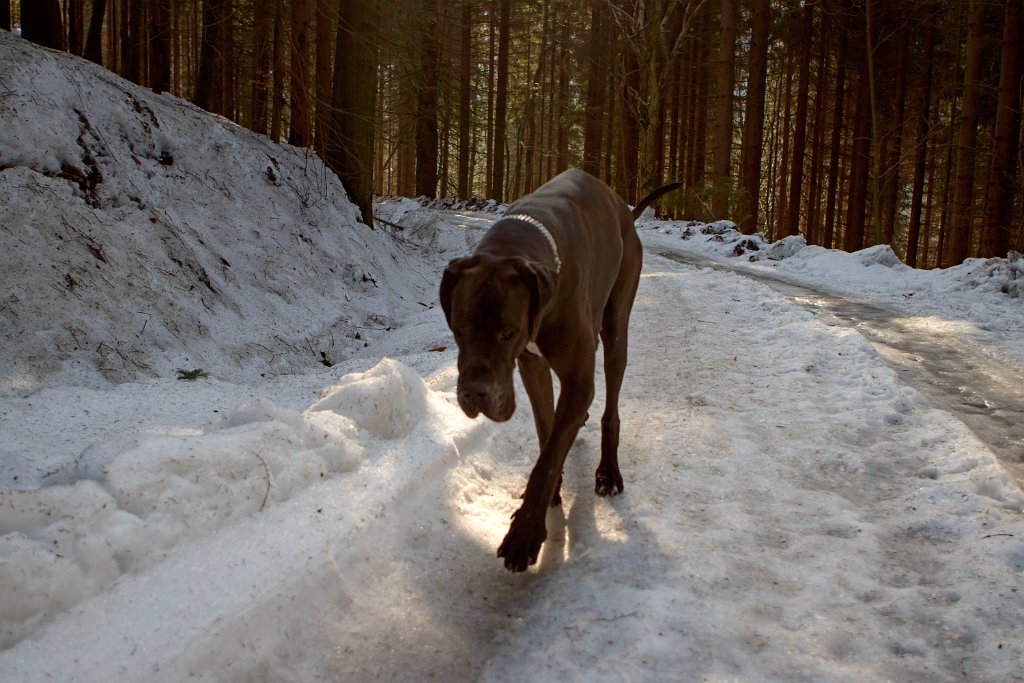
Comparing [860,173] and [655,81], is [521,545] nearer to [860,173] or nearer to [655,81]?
[655,81]

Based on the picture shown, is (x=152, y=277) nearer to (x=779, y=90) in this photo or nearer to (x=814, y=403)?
(x=814, y=403)

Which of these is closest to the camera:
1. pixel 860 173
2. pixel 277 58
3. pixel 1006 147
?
pixel 277 58

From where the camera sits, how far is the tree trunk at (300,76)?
Result: 30.6 ft

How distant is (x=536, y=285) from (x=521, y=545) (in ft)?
3.31

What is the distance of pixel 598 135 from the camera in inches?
1208

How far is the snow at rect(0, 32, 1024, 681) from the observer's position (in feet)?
7.47

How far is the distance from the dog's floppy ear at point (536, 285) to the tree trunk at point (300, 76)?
22.8 feet

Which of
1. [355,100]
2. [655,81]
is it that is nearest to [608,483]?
[355,100]

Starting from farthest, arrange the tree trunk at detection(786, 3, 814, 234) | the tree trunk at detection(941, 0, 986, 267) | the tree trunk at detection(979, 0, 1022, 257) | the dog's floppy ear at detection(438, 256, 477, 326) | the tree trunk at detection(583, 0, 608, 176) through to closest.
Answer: the tree trunk at detection(583, 0, 608, 176), the tree trunk at detection(786, 3, 814, 234), the tree trunk at detection(941, 0, 986, 267), the tree trunk at detection(979, 0, 1022, 257), the dog's floppy ear at detection(438, 256, 477, 326)

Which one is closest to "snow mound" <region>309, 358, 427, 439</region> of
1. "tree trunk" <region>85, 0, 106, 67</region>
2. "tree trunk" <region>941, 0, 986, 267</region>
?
"tree trunk" <region>85, 0, 106, 67</region>

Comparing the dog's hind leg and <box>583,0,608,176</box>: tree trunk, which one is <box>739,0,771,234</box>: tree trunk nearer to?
<box>583,0,608,176</box>: tree trunk

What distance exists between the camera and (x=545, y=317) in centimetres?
323

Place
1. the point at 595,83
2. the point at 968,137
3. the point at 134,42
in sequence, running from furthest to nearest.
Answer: the point at 595,83
the point at 968,137
the point at 134,42

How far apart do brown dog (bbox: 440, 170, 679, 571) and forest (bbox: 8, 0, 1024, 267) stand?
5450mm
